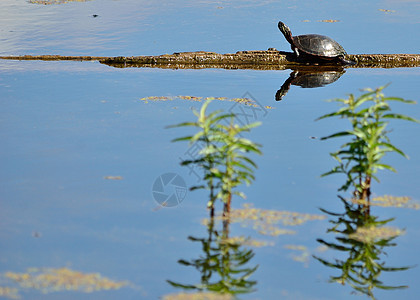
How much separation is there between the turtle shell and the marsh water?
47cm

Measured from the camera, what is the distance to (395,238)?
4562 mm

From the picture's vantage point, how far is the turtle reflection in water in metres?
9.51

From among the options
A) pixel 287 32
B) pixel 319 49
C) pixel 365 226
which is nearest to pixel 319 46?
pixel 319 49

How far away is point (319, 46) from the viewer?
436 inches

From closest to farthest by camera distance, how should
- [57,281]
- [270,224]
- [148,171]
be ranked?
[57,281]
[270,224]
[148,171]

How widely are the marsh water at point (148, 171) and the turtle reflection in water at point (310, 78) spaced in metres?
0.17

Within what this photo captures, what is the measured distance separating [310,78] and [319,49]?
1077mm

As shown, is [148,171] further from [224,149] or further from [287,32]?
[287,32]

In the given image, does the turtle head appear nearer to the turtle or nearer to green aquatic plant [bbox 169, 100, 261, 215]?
the turtle

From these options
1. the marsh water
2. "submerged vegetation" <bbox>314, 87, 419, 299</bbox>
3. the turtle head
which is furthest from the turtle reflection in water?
"submerged vegetation" <bbox>314, 87, 419, 299</bbox>

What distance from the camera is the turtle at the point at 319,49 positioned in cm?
1095

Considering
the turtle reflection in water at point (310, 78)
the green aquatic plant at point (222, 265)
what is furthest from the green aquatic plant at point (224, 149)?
the turtle reflection in water at point (310, 78)

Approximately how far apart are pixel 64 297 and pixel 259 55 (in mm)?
7752

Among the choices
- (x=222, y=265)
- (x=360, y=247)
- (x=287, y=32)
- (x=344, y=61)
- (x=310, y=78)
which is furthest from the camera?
(x=287, y=32)
